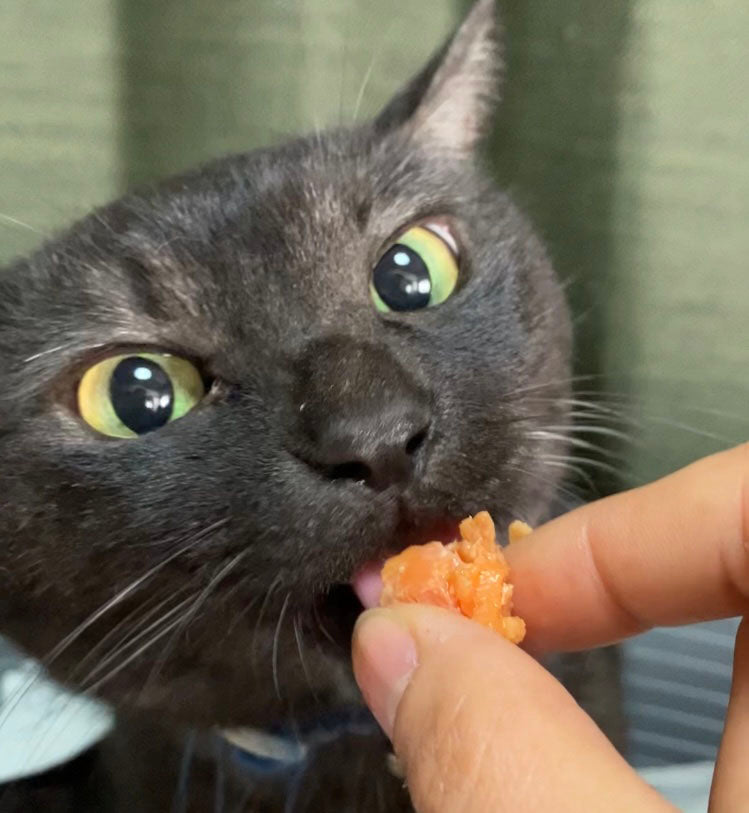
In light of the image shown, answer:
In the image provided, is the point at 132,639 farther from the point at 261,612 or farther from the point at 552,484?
the point at 552,484

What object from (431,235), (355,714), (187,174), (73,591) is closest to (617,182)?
(431,235)

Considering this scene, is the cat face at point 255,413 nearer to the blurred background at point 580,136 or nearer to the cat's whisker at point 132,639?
the cat's whisker at point 132,639

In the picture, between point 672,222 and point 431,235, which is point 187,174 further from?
point 672,222

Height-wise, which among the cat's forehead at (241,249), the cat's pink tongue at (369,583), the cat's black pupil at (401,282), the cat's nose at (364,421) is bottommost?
the cat's pink tongue at (369,583)

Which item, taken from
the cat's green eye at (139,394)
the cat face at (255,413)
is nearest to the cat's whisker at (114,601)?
the cat face at (255,413)

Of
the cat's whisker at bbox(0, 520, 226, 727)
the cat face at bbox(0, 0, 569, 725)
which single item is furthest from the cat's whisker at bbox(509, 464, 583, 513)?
the cat's whisker at bbox(0, 520, 226, 727)

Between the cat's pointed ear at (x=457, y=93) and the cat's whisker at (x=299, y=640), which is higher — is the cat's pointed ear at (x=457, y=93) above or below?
above

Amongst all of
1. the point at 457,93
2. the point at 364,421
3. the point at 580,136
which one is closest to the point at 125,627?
the point at 364,421
